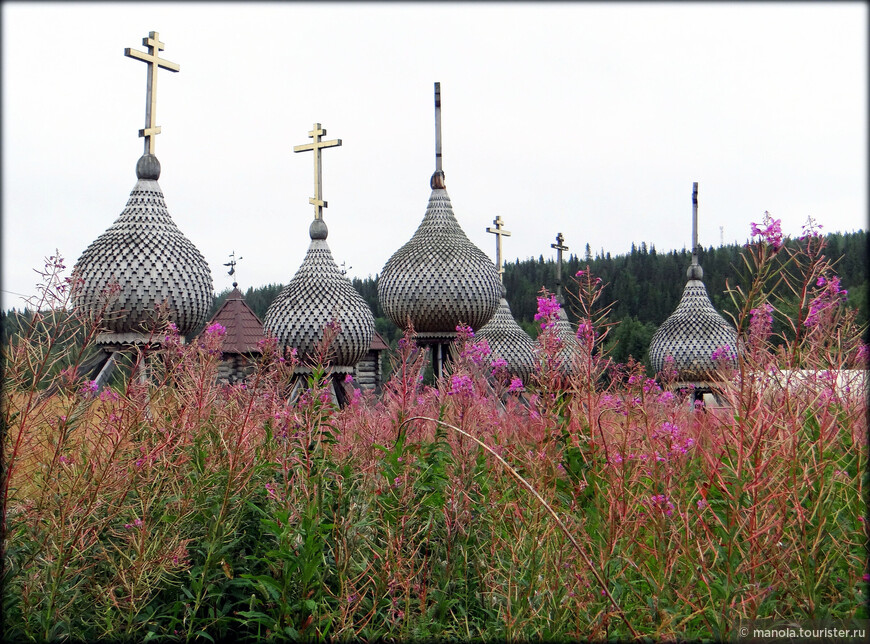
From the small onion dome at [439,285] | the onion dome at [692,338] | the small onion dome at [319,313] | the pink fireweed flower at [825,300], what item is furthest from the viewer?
the onion dome at [692,338]

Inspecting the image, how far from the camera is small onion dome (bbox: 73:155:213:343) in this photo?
841 centimetres

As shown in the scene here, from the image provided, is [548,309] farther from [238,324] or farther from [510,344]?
[238,324]

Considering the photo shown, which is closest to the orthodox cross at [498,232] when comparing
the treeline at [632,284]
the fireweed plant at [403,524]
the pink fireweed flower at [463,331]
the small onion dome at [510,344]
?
the small onion dome at [510,344]

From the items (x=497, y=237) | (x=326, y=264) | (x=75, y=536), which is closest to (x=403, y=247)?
(x=326, y=264)

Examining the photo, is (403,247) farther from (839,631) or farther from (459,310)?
(839,631)

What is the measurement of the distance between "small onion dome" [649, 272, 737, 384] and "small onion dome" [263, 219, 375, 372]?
6898mm

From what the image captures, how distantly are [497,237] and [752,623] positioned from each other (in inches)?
653

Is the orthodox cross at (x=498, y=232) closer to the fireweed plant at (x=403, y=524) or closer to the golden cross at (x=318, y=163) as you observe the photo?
the golden cross at (x=318, y=163)

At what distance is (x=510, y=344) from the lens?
1594 cm

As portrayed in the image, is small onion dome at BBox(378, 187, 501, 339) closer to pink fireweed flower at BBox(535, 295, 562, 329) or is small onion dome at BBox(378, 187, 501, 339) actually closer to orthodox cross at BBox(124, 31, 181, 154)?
orthodox cross at BBox(124, 31, 181, 154)

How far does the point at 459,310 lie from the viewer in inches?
433

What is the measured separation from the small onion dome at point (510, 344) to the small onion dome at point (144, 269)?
758cm

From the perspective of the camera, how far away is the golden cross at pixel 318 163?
476 inches

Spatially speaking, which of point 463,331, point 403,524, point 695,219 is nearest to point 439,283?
point 463,331
